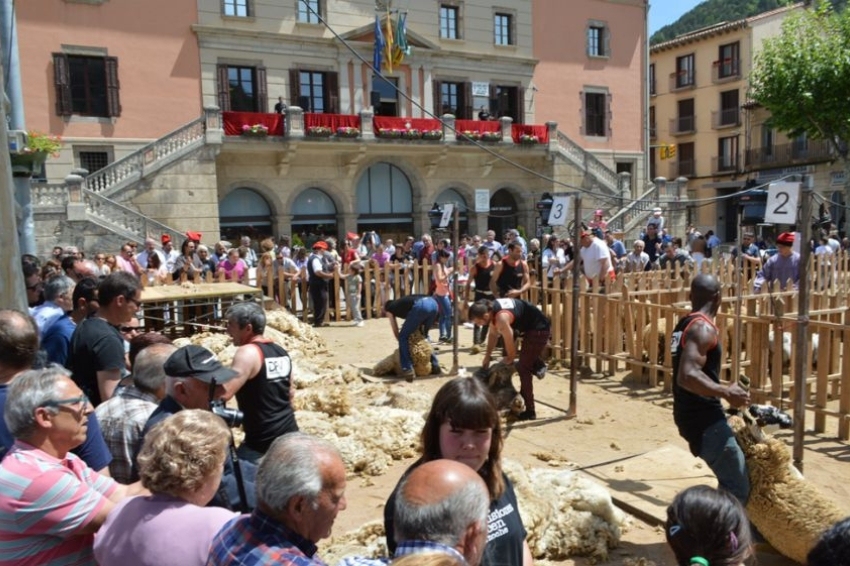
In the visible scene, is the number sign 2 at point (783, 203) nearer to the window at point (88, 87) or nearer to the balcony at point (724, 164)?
the window at point (88, 87)

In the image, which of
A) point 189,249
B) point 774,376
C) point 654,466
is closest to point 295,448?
point 654,466

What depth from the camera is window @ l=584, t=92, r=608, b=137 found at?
3125 centimetres

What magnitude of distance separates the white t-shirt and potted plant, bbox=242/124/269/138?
1488cm

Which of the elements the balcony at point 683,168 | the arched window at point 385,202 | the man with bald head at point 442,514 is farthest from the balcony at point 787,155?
the man with bald head at point 442,514

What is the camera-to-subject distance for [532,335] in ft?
23.2

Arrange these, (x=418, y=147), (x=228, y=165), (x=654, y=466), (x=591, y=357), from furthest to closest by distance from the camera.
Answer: (x=418, y=147)
(x=228, y=165)
(x=591, y=357)
(x=654, y=466)

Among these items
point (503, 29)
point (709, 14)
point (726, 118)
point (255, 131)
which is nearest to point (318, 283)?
point (255, 131)

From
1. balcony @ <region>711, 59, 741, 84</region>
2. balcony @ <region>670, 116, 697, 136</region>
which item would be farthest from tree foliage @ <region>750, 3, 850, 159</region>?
balcony @ <region>670, 116, 697, 136</region>

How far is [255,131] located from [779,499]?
835 inches

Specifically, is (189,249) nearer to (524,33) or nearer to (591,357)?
(591,357)

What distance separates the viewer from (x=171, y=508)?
2242 mm

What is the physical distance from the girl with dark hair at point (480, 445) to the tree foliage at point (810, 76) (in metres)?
24.8

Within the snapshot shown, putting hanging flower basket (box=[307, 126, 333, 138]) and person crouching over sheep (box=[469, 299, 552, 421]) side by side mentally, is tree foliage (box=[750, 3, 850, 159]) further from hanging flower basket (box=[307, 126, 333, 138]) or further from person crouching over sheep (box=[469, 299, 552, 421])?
person crouching over sheep (box=[469, 299, 552, 421])

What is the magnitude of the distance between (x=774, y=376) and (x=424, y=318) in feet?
13.1
